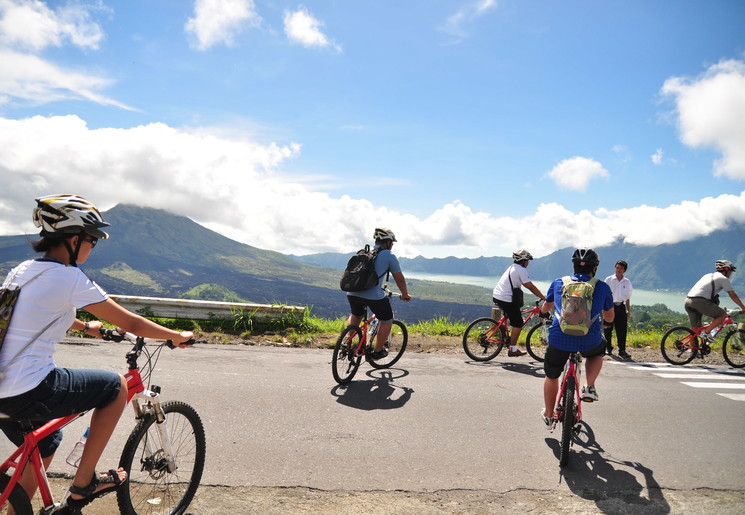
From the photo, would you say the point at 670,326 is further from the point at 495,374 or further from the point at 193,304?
the point at 193,304

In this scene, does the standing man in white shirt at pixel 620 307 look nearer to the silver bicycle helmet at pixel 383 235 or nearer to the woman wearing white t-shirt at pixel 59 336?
the silver bicycle helmet at pixel 383 235

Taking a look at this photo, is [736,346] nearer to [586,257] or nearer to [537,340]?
[537,340]

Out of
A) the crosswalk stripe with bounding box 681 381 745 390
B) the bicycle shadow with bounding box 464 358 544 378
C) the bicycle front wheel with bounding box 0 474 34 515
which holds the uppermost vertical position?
the crosswalk stripe with bounding box 681 381 745 390

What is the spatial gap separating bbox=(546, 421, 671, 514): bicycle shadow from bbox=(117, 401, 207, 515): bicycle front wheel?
3293mm

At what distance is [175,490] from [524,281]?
7644 millimetres

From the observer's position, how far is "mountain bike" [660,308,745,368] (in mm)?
10211

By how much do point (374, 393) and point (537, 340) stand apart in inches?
187

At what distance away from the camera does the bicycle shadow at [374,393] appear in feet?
20.5

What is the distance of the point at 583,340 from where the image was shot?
16.8 ft

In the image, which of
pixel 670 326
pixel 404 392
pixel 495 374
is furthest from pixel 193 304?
pixel 670 326

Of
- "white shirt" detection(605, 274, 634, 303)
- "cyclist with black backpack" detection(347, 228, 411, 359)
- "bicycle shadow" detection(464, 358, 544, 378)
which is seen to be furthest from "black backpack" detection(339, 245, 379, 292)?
"white shirt" detection(605, 274, 634, 303)

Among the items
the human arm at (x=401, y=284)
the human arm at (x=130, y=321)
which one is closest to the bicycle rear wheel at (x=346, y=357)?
the human arm at (x=401, y=284)

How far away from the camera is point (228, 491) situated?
3912mm

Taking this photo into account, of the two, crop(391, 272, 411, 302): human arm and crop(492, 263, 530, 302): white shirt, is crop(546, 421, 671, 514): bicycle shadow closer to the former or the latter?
crop(391, 272, 411, 302): human arm
